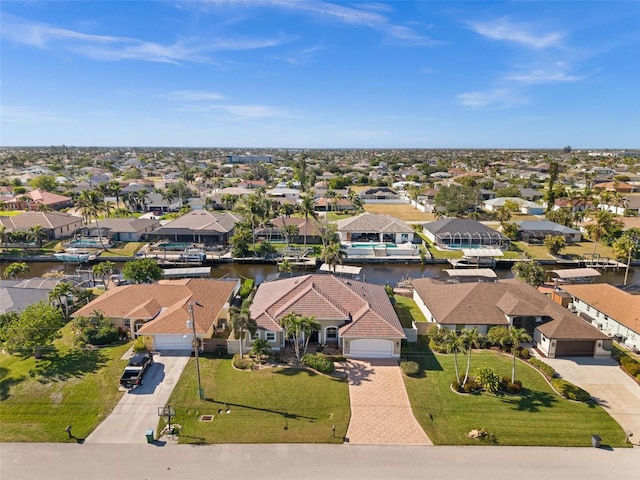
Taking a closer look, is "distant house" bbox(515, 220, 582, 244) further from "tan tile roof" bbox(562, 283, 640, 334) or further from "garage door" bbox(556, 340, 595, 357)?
"garage door" bbox(556, 340, 595, 357)

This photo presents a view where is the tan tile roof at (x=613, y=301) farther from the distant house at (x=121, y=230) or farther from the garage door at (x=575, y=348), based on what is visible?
the distant house at (x=121, y=230)

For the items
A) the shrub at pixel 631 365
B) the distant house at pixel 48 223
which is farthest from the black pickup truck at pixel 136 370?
the distant house at pixel 48 223

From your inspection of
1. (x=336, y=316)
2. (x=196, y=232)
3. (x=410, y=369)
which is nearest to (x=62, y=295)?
(x=336, y=316)

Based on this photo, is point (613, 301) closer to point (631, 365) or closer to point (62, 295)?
point (631, 365)

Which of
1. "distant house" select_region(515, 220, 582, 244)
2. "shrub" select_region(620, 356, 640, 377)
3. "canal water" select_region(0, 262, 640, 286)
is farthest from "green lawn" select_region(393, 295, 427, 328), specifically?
"distant house" select_region(515, 220, 582, 244)

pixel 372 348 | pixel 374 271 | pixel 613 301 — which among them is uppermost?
pixel 613 301

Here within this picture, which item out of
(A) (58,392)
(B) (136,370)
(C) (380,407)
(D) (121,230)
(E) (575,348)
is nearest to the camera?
(C) (380,407)
